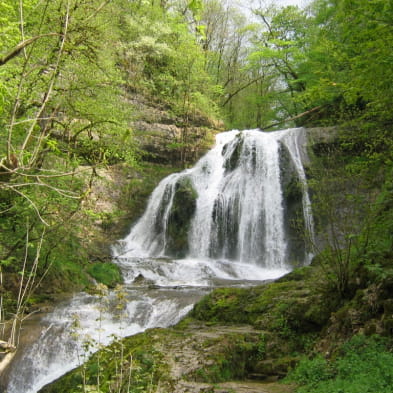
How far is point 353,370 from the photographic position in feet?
11.6

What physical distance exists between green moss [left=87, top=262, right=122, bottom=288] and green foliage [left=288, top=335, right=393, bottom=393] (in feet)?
26.1

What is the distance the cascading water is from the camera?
388 inches

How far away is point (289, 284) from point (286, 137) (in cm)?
1263

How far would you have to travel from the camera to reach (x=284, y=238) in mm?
14258

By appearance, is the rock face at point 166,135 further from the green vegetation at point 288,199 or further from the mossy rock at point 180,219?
the green vegetation at point 288,199

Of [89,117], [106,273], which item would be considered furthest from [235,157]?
[89,117]

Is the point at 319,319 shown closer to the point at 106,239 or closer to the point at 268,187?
the point at 268,187

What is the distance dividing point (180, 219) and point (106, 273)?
221 inches

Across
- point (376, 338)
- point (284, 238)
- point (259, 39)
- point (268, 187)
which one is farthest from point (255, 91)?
point (376, 338)

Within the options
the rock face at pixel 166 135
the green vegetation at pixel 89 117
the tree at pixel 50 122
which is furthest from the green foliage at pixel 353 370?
the rock face at pixel 166 135

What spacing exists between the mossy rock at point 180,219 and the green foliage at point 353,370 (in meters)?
11.5

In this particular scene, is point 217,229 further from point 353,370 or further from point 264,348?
point 353,370

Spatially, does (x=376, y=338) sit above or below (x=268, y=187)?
below

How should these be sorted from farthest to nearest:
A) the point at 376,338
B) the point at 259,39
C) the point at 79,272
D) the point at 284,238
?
1. the point at 259,39
2. the point at 284,238
3. the point at 79,272
4. the point at 376,338
